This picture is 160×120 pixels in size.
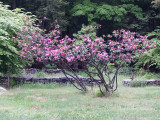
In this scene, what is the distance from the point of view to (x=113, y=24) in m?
23.4

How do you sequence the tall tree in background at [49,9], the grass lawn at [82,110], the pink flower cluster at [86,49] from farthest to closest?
1. the tall tree in background at [49,9]
2. the pink flower cluster at [86,49]
3. the grass lawn at [82,110]

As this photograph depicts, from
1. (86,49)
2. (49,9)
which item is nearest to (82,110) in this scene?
(86,49)

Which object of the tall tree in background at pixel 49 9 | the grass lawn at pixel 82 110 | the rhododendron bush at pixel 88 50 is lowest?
the grass lawn at pixel 82 110

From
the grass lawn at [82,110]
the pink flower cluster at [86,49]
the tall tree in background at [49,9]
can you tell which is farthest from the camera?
the tall tree in background at [49,9]

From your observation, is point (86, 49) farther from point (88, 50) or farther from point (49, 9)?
point (49, 9)

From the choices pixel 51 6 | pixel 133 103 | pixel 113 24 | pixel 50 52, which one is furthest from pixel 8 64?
pixel 113 24

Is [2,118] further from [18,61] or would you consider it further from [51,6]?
[51,6]

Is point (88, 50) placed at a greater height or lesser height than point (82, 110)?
greater

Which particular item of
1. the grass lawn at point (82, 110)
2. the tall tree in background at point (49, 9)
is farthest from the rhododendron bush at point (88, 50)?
the tall tree in background at point (49, 9)

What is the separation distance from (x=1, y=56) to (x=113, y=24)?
14.4 meters

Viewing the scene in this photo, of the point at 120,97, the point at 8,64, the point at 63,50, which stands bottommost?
the point at 120,97

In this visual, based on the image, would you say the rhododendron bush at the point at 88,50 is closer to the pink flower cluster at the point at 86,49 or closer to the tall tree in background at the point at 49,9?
the pink flower cluster at the point at 86,49

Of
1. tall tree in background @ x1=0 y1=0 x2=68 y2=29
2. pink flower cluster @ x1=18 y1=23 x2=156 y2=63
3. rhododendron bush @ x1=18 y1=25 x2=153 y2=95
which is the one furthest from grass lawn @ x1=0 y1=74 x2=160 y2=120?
tall tree in background @ x1=0 y1=0 x2=68 y2=29

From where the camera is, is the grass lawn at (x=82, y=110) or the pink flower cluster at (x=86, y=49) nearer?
the grass lawn at (x=82, y=110)
